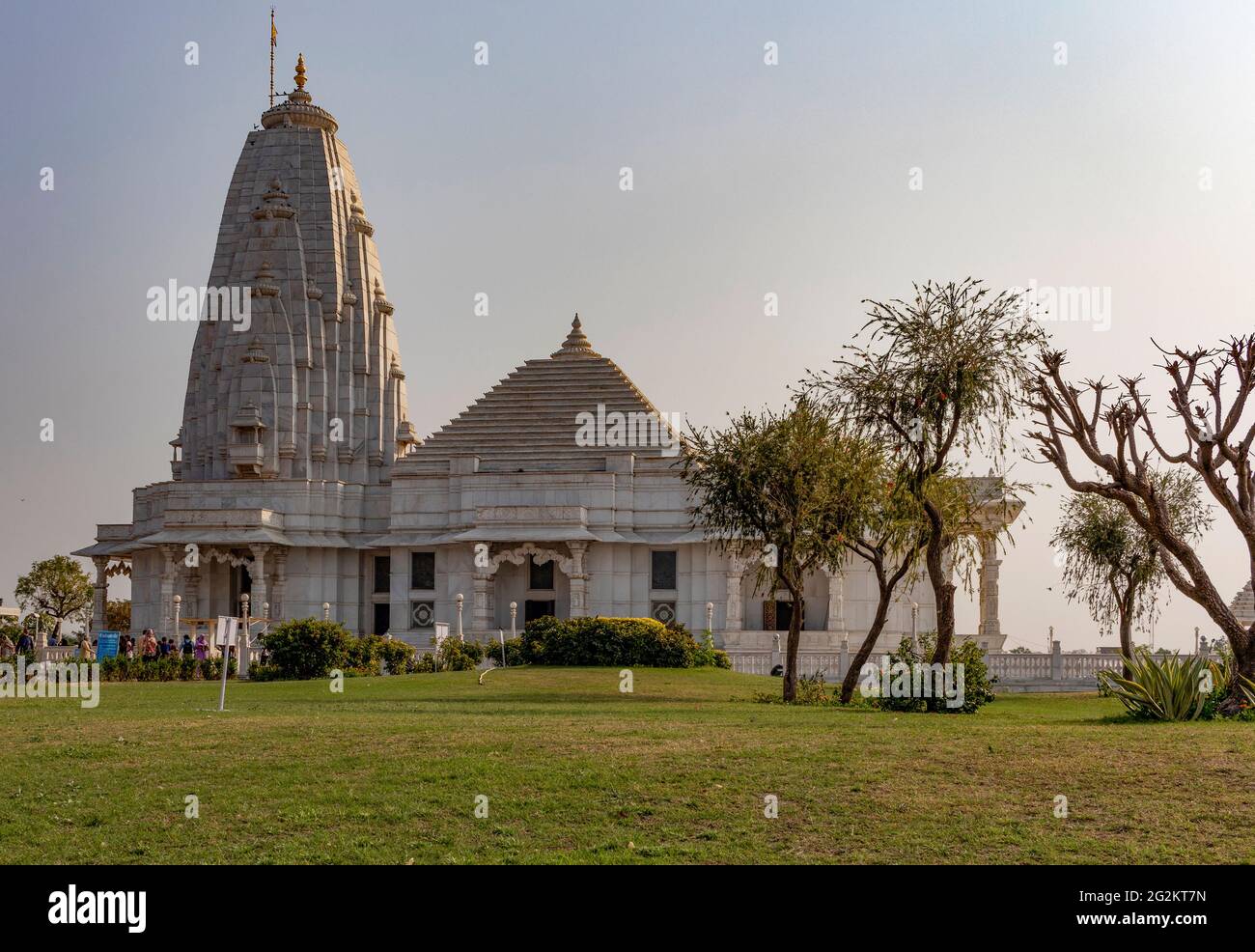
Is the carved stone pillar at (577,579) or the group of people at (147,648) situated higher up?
the carved stone pillar at (577,579)

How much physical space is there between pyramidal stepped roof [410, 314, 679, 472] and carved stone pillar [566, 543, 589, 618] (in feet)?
15.8

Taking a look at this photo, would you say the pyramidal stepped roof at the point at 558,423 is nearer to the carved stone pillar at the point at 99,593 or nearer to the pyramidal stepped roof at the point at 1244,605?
the carved stone pillar at the point at 99,593

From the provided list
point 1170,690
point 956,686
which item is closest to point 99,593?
point 956,686

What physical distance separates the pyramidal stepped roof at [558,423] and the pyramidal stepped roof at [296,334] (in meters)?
8.27

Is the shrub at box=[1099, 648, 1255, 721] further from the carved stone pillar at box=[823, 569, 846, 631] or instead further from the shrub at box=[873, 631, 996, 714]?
the carved stone pillar at box=[823, 569, 846, 631]

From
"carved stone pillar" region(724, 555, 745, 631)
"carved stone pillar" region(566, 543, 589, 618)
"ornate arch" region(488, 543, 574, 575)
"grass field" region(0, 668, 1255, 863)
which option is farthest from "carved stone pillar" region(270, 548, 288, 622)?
"grass field" region(0, 668, 1255, 863)

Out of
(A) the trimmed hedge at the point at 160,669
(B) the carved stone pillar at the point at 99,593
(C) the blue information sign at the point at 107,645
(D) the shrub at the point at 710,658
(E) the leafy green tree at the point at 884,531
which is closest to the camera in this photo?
(E) the leafy green tree at the point at 884,531

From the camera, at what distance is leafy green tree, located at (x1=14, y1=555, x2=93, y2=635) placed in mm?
89250

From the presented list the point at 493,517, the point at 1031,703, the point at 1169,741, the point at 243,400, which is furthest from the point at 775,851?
the point at 243,400

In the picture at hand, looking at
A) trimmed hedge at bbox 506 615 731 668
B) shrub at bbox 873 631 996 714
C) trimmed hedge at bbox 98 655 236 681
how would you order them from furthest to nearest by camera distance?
trimmed hedge at bbox 506 615 731 668
trimmed hedge at bbox 98 655 236 681
shrub at bbox 873 631 996 714

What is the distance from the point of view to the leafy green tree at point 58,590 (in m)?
89.2

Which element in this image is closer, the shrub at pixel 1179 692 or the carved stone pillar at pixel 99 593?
the shrub at pixel 1179 692

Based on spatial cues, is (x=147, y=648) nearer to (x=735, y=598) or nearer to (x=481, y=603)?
(x=481, y=603)

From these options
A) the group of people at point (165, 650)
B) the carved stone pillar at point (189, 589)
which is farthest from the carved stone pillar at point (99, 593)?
the group of people at point (165, 650)
